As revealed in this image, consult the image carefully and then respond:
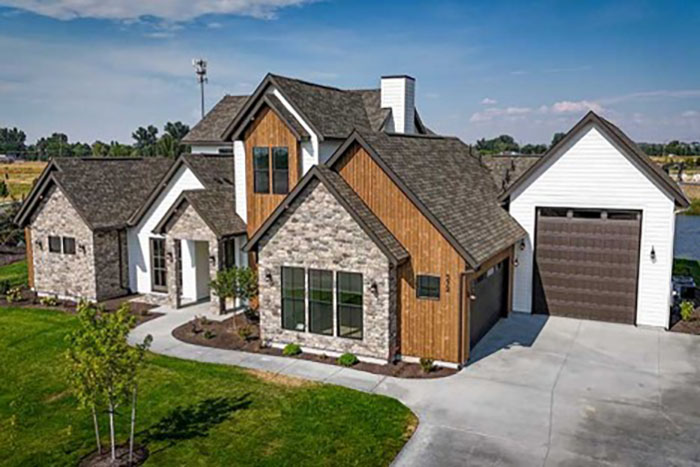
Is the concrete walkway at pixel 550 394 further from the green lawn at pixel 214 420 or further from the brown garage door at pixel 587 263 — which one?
the brown garage door at pixel 587 263

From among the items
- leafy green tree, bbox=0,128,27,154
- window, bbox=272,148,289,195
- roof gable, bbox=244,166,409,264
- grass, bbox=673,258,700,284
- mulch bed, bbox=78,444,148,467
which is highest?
leafy green tree, bbox=0,128,27,154

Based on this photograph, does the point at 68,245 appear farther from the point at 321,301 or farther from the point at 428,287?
the point at 428,287

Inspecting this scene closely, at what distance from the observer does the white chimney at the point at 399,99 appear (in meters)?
23.1

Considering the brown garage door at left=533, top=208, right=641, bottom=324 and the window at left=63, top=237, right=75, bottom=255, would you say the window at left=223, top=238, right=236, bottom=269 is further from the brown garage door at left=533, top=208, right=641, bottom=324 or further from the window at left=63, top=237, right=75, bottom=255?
the brown garage door at left=533, top=208, right=641, bottom=324

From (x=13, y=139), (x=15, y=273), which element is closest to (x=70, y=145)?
(x=13, y=139)

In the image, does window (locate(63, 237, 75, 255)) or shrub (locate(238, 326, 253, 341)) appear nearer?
shrub (locate(238, 326, 253, 341))

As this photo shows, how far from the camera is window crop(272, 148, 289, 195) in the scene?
64.4 feet

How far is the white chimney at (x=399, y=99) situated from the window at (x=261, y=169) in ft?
19.4

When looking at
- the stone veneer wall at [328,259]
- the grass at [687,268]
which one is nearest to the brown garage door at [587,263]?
the stone veneer wall at [328,259]

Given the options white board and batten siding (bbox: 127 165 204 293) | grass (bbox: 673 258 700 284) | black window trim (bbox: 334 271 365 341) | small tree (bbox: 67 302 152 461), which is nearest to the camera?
small tree (bbox: 67 302 152 461)

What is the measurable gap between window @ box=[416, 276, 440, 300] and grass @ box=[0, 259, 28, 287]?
19.1 m

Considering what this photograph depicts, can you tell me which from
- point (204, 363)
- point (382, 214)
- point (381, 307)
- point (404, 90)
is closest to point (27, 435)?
point (204, 363)

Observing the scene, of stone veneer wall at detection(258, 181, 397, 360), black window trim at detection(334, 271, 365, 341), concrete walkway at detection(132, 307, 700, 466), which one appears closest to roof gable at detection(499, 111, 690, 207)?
concrete walkway at detection(132, 307, 700, 466)

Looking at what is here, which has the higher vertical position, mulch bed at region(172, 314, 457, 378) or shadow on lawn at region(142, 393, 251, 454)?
mulch bed at region(172, 314, 457, 378)
